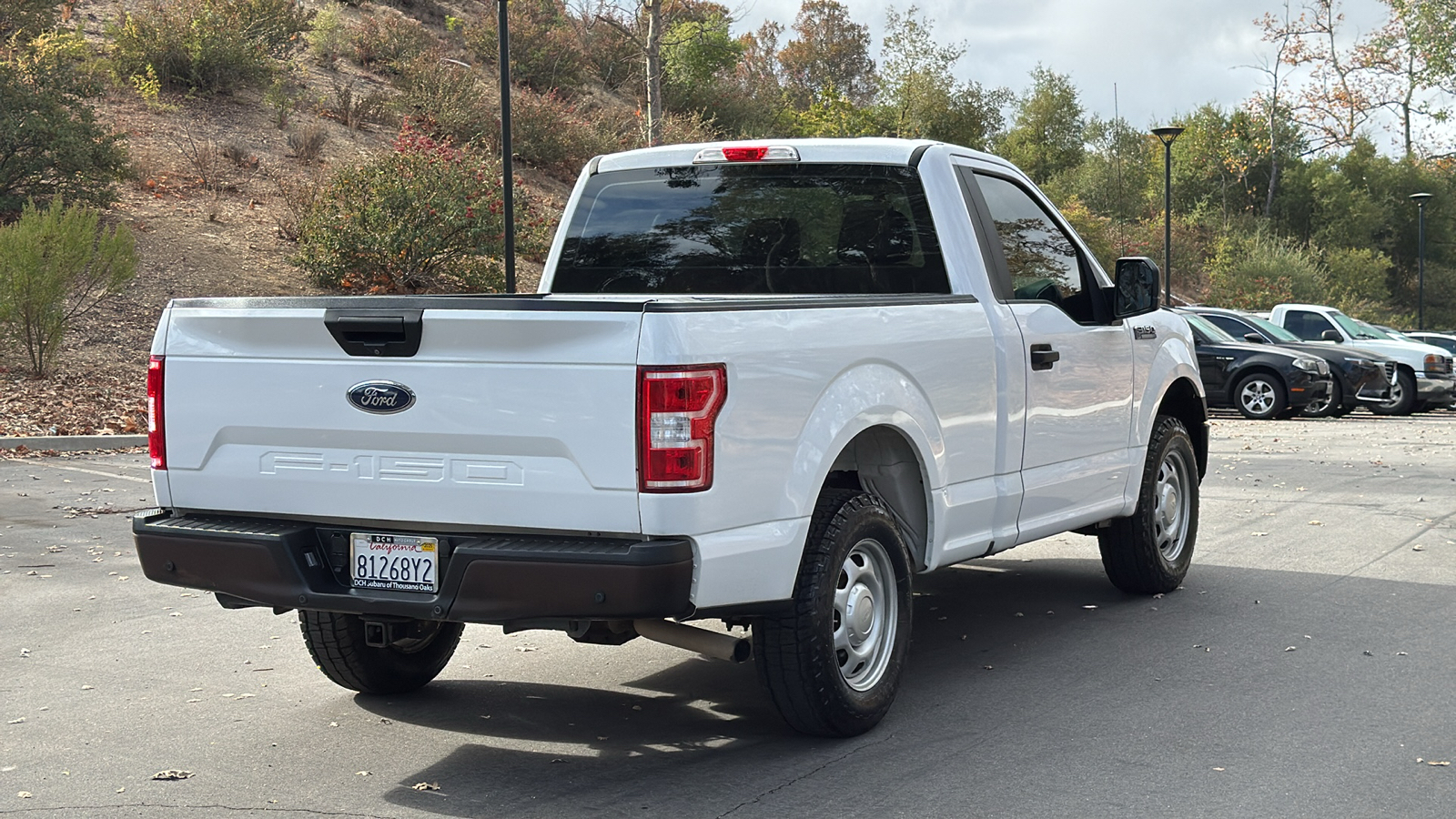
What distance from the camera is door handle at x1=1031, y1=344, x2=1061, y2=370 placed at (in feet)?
20.3

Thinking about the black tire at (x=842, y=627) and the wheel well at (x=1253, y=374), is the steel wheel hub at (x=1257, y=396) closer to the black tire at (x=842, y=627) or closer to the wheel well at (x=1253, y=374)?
the wheel well at (x=1253, y=374)

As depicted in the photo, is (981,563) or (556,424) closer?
(556,424)

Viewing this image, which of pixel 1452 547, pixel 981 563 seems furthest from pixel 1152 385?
pixel 1452 547

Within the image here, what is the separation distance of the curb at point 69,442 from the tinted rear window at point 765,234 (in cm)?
949

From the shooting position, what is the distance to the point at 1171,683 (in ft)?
19.2

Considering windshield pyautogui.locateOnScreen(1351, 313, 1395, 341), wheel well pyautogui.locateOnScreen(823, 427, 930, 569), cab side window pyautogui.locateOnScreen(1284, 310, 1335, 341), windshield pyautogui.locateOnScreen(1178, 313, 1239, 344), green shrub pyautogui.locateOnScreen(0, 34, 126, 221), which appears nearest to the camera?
wheel well pyautogui.locateOnScreen(823, 427, 930, 569)

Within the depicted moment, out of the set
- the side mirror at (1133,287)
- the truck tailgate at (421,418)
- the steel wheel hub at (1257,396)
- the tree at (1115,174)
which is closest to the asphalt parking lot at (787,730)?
the truck tailgate at (421,418)

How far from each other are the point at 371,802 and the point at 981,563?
203 inches

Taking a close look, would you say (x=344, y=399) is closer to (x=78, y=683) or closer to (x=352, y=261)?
(x=78, y=683)

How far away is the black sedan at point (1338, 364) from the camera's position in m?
21.8

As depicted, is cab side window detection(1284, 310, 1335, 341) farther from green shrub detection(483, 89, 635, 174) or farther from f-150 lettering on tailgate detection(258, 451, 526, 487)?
f-150 lettering on tailgate detection(258, 451, 526, 487)

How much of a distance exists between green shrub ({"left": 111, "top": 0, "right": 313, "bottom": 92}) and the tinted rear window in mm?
26808

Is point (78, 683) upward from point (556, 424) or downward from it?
downward

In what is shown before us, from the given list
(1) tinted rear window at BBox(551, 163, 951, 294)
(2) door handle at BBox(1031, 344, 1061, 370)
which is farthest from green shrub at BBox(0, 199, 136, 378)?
(2) door handle at BBox(1031, 344, 1061, 370)
